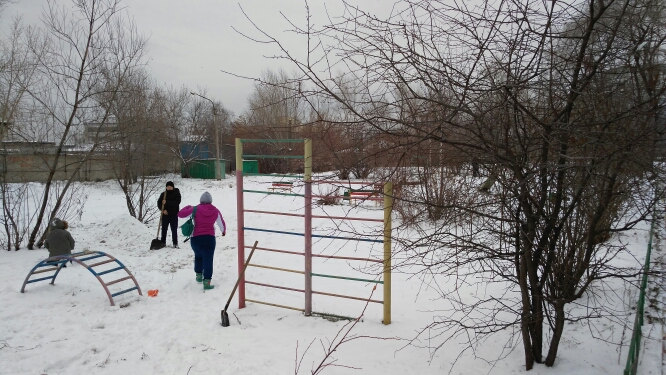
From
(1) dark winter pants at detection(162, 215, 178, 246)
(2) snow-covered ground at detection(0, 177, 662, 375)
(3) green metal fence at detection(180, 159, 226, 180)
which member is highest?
(3) green metal fence at detection(180, 159, 226, 180)

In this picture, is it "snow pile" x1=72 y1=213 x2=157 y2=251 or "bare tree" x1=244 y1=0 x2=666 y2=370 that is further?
"snow pile" x1=72 y1=213 x2=157 y2=251

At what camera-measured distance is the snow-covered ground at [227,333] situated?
3.87 m

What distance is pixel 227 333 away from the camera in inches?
185

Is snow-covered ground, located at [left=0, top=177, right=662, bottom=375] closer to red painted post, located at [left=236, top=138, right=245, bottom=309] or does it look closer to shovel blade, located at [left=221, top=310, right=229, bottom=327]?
shovel blade, located at [left=221, top=310, right=229, bottom=327]

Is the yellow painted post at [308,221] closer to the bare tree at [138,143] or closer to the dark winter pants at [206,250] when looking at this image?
the dark winter pants at [206,250]

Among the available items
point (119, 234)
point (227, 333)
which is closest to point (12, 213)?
point (119, 234)

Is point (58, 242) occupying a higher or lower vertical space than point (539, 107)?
lower

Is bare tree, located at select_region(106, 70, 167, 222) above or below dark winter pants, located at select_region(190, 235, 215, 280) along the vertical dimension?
above

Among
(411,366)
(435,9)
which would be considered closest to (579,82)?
(435,9)

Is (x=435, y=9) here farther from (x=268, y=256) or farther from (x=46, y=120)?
(x=46, y=120)

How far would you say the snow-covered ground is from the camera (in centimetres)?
387

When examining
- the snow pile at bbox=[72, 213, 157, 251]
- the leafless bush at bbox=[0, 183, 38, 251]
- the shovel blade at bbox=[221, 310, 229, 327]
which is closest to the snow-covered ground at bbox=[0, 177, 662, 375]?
the shovel blade at bbox=[221, 310, 229, 327]

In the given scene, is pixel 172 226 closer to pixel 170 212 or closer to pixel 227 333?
pixel 170 212

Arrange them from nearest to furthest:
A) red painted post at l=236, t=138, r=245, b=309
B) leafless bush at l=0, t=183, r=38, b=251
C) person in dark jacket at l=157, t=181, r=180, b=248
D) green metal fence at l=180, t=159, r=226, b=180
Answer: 1. red painted post at l=236, t=138, r=245, b=309
2. leafless bush at l=0, t=183, r=38, b=251
3. person in dark jacket at l=157, t=181, r=180, b=248
4. green metal fence at l=180, t=159, r=226, b=180
